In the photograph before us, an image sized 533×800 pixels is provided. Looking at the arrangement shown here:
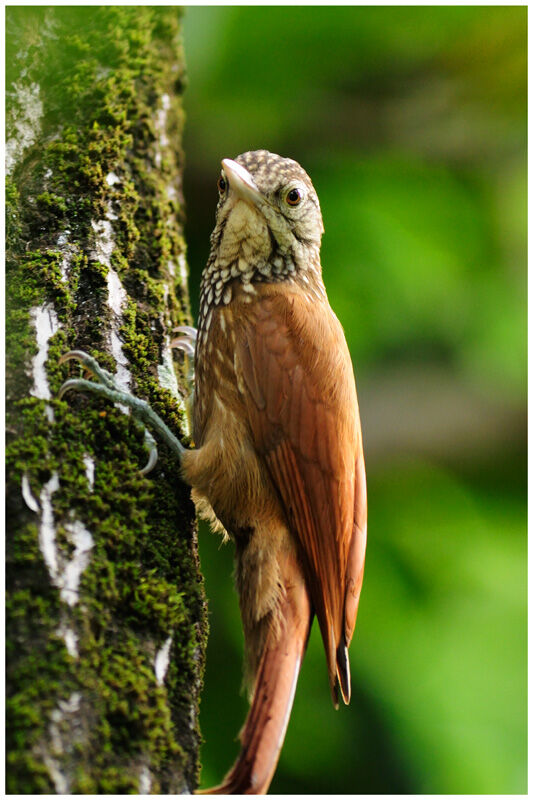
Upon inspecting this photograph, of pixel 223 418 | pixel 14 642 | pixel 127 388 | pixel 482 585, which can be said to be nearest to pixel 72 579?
pixel 14 642

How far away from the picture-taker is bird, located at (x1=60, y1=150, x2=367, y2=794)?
2.02 m

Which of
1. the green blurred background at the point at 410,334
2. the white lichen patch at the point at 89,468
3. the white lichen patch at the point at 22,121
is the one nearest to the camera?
the white lichen patch at the point at 89,468

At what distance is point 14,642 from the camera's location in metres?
1.40

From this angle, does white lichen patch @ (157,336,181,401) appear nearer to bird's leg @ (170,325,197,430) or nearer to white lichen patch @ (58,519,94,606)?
bird's leg @ (170,325,197,430)

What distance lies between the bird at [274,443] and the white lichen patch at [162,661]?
0.36m

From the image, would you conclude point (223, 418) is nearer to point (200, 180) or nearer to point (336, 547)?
point (336, 547)

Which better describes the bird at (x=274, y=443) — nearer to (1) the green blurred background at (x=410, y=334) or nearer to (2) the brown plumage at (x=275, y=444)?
(2) the brown plumage at (x=275, y=444)

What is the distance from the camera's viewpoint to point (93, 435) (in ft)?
5.84

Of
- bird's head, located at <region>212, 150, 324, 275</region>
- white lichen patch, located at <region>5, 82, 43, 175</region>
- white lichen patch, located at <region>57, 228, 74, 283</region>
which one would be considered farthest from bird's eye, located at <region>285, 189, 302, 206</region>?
white lichen patch, located at <region>5, 82, 43, 175</region>

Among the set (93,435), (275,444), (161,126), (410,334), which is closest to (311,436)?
(275,444)

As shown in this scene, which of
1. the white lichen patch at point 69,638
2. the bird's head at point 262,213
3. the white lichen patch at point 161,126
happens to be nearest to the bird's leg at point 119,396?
the white lichen patch at point 69,638

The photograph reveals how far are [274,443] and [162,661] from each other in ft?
2.29

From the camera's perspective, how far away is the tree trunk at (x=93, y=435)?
1413mm

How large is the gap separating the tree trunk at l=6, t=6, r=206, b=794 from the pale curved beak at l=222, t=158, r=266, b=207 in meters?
0.36
